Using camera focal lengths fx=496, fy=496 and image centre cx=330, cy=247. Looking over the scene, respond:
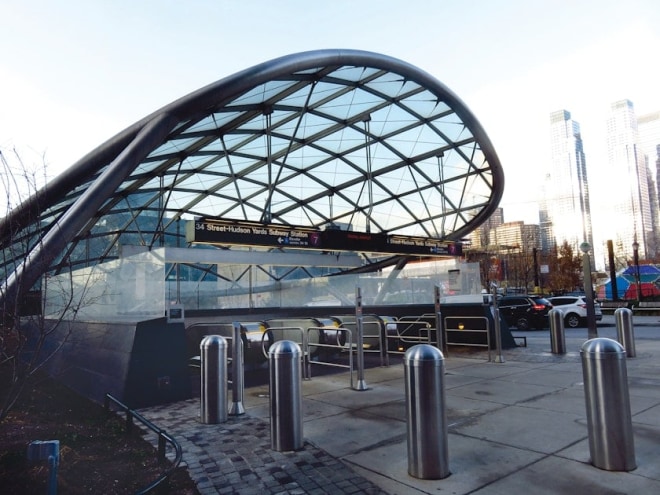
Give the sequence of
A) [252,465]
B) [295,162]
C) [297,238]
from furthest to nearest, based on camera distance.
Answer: [295,162] → [297,238] → [252,465]

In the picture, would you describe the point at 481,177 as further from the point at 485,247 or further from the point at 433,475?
the point at 485,247

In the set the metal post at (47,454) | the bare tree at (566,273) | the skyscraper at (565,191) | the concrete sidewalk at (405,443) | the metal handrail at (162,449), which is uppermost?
the skyscraper at (565,191)

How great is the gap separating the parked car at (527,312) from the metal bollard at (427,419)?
860 inches

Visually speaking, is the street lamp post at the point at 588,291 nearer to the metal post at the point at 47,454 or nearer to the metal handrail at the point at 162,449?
the metal handrail at the point at 162,449

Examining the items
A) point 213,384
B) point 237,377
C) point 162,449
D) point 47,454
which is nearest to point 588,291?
point 237,377

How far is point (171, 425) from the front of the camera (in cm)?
690

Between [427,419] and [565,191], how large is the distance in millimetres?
113074

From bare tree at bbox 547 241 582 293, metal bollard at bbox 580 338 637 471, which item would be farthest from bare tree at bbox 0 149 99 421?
bare tree at bbox 547 241 582 293

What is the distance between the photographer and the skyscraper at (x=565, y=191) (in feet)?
287

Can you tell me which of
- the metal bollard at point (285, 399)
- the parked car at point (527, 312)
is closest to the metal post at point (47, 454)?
the metal bollard at point (285, 399)

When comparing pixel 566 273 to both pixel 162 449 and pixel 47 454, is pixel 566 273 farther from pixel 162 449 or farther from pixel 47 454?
pixel 47 454

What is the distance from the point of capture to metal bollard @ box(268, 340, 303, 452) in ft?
18.1

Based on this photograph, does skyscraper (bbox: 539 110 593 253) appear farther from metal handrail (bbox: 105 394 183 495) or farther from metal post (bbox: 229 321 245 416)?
metal handrail (bbox: 105 394 183 495)

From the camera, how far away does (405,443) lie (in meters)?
5.66
